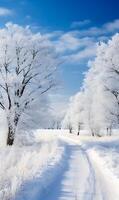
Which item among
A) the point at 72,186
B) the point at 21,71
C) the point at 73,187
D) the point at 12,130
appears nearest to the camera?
the point at 73,187

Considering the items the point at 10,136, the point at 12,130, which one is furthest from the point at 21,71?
the point at 10,136

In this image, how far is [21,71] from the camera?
2897 cm

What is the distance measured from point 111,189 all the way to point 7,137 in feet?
62.7

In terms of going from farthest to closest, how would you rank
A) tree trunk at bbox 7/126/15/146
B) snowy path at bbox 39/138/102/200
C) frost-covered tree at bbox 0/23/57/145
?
tree trunk at bbox 7/126/15/146
frost-covered tree at bbox 0/23/57/145
snowy path at bbox 39/138/102/200

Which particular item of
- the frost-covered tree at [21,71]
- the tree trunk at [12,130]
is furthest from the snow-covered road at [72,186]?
the frost-covered tree at [21,71]

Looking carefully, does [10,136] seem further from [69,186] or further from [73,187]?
[73,187]

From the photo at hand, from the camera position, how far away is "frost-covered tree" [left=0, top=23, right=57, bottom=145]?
27938mm

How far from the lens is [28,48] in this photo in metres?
28.8

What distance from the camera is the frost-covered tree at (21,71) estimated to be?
27938 mm

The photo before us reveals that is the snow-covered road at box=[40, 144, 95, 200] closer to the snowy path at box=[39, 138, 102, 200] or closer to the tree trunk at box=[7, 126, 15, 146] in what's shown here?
the snowy path at box=[39, 138, 102, 200]

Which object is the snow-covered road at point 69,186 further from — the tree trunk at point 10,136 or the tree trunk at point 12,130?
the tree trunk at point 10,136

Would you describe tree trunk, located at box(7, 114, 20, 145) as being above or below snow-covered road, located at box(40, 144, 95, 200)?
above

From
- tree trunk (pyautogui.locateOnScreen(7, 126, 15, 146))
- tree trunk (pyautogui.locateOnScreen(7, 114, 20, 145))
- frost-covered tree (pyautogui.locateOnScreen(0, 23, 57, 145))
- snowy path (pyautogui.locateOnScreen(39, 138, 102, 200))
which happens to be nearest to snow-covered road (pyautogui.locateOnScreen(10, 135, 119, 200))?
snowy path (pyautogui.locateOnScreen(39, 138, 102, 200))

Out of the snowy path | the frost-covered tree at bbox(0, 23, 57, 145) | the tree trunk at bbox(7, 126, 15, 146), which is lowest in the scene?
the snowy path
